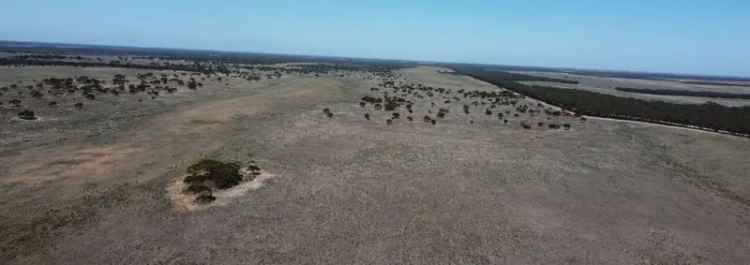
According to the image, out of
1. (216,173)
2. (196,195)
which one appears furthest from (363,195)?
(196,195)

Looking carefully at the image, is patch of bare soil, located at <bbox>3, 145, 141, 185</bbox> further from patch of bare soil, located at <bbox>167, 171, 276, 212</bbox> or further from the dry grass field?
patch of bare soil, located at <bbox>167, 171, 276, 212</bbox>

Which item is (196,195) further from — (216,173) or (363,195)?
(363,195)

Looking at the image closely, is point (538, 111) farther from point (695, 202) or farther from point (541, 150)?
point (695, 202)

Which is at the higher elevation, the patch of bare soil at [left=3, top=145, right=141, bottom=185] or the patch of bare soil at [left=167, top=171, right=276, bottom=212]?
the patch of bare soil at [left=3, top=145, right=141, bottom=185]

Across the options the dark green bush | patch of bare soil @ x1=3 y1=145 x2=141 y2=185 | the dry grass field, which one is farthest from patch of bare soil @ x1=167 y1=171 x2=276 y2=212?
the dark green bush

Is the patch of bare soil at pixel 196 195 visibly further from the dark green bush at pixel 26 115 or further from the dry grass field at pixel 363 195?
the dark green bush at pixel 26 115
